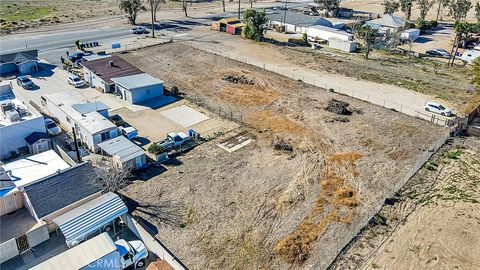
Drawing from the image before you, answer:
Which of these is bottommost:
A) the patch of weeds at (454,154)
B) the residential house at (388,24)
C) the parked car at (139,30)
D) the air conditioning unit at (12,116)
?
the patch of weeds at (454,154)

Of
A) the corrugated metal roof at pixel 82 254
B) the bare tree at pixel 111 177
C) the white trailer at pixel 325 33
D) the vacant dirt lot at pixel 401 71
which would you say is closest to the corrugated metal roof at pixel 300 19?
the white trailer at pixel 325 33

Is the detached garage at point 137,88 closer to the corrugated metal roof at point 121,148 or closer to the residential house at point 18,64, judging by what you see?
the corrugated metal roof at point 121,148

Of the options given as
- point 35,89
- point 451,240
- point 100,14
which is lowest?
point 451,240

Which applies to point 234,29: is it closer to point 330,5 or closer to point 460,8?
point 330,5

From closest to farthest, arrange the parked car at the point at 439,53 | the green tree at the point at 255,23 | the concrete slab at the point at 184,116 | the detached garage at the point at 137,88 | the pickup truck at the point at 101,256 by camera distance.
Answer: the pickup truck at the point at 101,256
the concrete slab at the point at 184,116
the detached garage at the point at 137,88
the parked car at the point at 439,53
the green tree at the point at 255,23

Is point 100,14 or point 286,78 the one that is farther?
point 100,14

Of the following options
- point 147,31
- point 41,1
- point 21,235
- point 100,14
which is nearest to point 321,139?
point 21,235

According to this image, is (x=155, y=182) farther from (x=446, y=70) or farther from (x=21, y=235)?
(x=446, y=70)
